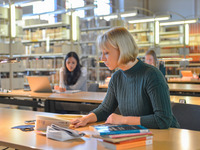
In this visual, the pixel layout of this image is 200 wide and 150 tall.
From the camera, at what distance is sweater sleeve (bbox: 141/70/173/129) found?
1.59 meters

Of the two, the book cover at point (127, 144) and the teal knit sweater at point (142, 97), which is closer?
the book cover at point (127, 144)

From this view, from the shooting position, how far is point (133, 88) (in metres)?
1.75

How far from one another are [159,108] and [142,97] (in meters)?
0.15

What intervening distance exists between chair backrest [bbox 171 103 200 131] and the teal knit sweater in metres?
0.19

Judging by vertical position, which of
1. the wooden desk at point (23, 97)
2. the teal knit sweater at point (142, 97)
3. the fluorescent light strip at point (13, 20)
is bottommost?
the wooden desk at point (23, 97)

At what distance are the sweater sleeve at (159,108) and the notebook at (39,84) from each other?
246cm

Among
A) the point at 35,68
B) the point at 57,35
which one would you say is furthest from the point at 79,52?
the point at 35,68

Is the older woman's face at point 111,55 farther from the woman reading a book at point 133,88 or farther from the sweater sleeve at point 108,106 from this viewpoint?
the sweater sleeve at point 108,106

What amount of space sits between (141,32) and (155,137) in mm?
8493

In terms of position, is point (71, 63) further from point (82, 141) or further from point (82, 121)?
point (82, 141)

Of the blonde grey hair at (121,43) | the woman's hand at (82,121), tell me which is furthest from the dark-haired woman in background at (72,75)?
the blonde grey hair at (121,43)

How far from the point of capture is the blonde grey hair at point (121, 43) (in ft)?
5.43

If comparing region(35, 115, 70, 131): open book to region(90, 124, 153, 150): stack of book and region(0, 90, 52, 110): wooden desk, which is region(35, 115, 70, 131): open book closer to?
region(90, 124, 153, 150): stack of book

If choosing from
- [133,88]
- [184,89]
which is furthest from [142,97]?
[184,89]
